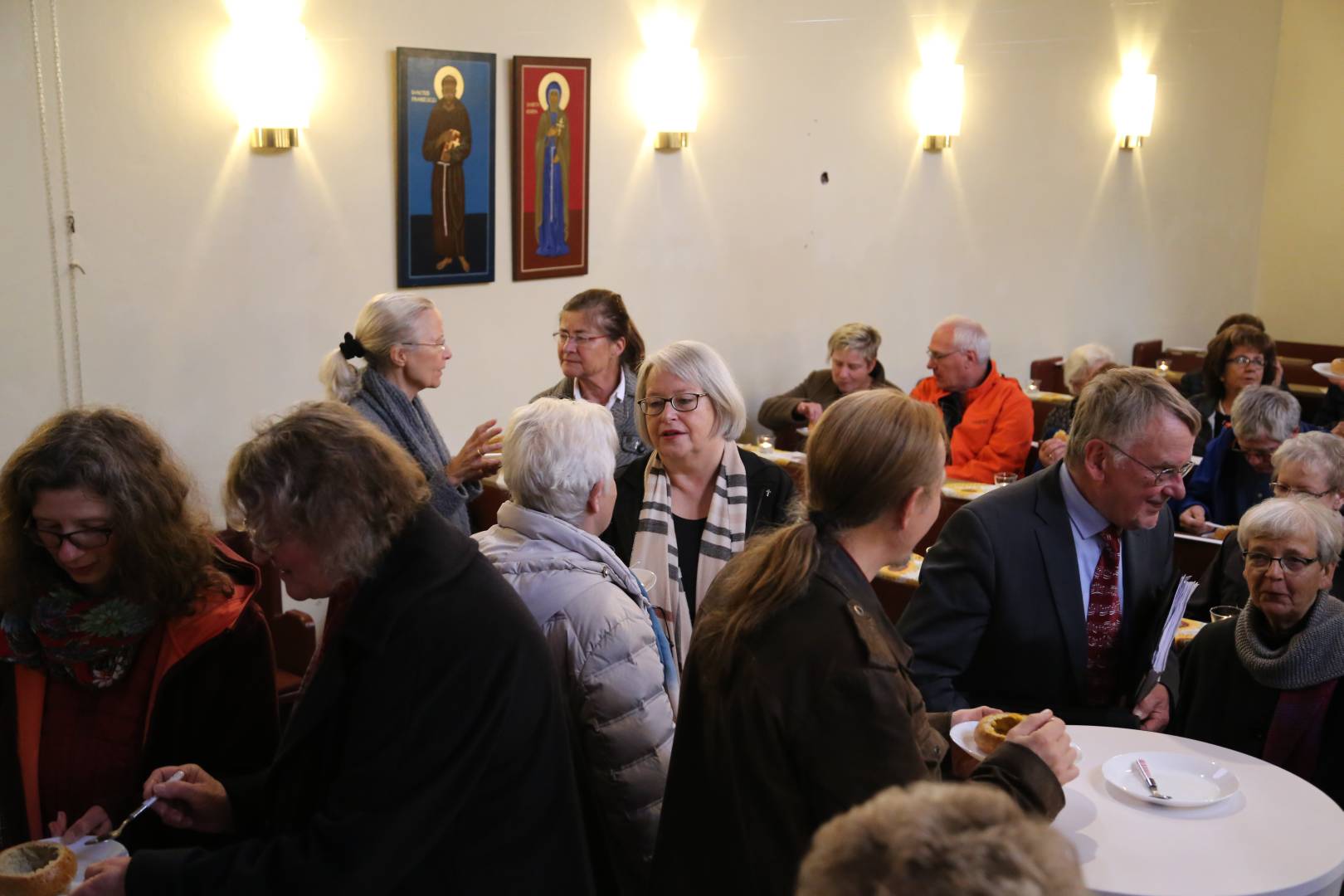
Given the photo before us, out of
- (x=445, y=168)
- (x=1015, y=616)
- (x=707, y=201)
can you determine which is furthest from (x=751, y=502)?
(x=707, y=201)

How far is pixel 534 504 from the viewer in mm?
2455

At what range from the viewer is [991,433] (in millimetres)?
6160

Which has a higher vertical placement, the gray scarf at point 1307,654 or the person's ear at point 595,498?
the person's ear at point 595,498

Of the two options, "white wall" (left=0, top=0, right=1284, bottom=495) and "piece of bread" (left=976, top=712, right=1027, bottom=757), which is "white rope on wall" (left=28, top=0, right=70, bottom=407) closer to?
"white wall" (left=0, top=0, right=1284, bottom=495)

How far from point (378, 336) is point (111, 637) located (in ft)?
6.74

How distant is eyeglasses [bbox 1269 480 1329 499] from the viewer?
3.90 m

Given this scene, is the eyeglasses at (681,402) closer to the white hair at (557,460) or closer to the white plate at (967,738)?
the white hair at (557,460)

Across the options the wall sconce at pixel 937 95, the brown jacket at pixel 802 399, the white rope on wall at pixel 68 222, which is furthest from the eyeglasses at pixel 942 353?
the white rope on wall at pixel 68 222

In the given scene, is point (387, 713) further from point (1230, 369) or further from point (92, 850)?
point (1230, 369)

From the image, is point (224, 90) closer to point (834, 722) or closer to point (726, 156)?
point (726, 156)

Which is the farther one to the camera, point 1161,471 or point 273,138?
point 273,138

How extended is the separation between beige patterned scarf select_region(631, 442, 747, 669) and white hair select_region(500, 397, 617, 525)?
0.74 m

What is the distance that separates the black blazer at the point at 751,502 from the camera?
10.8 ft

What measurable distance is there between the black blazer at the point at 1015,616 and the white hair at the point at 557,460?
0.77 metres
